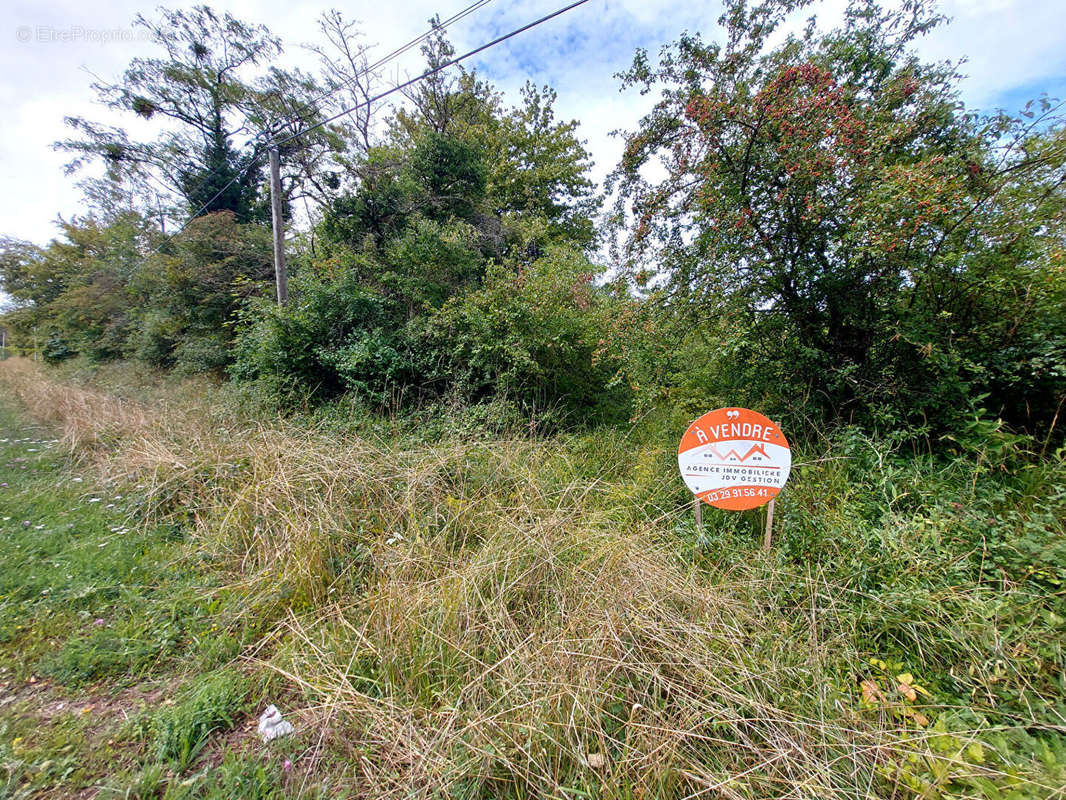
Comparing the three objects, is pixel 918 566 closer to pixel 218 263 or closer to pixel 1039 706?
pixel 1039 706

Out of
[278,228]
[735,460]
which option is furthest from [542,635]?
[278,228]

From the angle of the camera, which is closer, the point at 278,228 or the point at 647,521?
the point at 647,521

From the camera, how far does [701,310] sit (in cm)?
411

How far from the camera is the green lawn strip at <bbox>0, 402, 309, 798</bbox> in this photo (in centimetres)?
146

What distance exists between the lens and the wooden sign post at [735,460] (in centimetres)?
263

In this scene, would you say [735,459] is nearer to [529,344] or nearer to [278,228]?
[529,344]

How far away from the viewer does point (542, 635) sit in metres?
1.94

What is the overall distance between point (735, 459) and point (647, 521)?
858 mm

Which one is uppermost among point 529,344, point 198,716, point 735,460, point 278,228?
point 278,228

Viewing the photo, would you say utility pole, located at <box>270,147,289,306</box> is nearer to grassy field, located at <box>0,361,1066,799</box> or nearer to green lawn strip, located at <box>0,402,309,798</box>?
grassy field, located at <box>0,361,1066,799</box>

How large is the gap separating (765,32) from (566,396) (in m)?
4.81

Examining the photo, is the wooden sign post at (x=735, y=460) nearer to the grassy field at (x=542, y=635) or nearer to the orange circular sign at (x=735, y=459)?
the orange circular sign at (x=735, y=459)

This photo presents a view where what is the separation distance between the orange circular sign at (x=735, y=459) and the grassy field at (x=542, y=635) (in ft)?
1.09

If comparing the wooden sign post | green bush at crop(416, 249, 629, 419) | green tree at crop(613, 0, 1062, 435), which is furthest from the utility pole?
the wooden sign post
